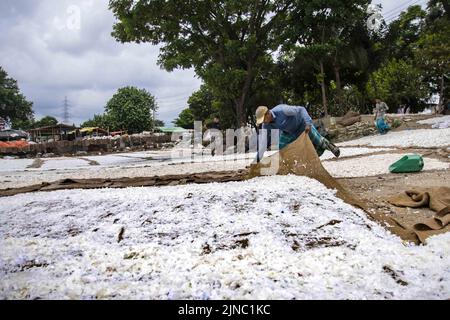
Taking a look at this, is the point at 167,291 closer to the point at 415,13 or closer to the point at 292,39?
the point at 292,39

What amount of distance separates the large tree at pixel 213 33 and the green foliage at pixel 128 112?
19545 millimetres

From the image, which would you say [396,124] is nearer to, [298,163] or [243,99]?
[243,99]

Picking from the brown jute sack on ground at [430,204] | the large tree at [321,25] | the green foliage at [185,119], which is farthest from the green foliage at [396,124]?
the green foliage at [185,119]

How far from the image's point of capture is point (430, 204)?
108 inches

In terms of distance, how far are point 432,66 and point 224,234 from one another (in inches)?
533

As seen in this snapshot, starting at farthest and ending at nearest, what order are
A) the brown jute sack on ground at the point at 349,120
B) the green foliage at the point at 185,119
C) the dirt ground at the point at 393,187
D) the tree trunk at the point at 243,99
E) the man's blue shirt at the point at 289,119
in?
the green foliage at the point at 185,119, the tree trunk at the point at 243,99, the brown jute sack on ground at the point at 349,120, the man's blue shirt at the point at 289,119, the dirt ground at the point at 393,187

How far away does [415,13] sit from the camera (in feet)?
60.2

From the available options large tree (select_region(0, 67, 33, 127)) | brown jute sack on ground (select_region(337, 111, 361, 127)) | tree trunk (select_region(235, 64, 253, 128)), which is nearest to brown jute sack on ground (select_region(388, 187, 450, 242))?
brown jute sack on ground (select_region(337, 111, 361, 127))

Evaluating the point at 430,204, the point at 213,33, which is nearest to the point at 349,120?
the point at 213,33

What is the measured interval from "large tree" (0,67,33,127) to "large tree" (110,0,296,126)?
25.7m

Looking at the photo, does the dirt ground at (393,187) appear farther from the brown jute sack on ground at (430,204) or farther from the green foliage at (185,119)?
the green foliage at (185,119)

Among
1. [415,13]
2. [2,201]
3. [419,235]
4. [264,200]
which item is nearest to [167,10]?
[2,201]

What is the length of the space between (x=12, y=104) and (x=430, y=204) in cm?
3785

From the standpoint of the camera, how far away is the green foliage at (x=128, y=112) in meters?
31.7
